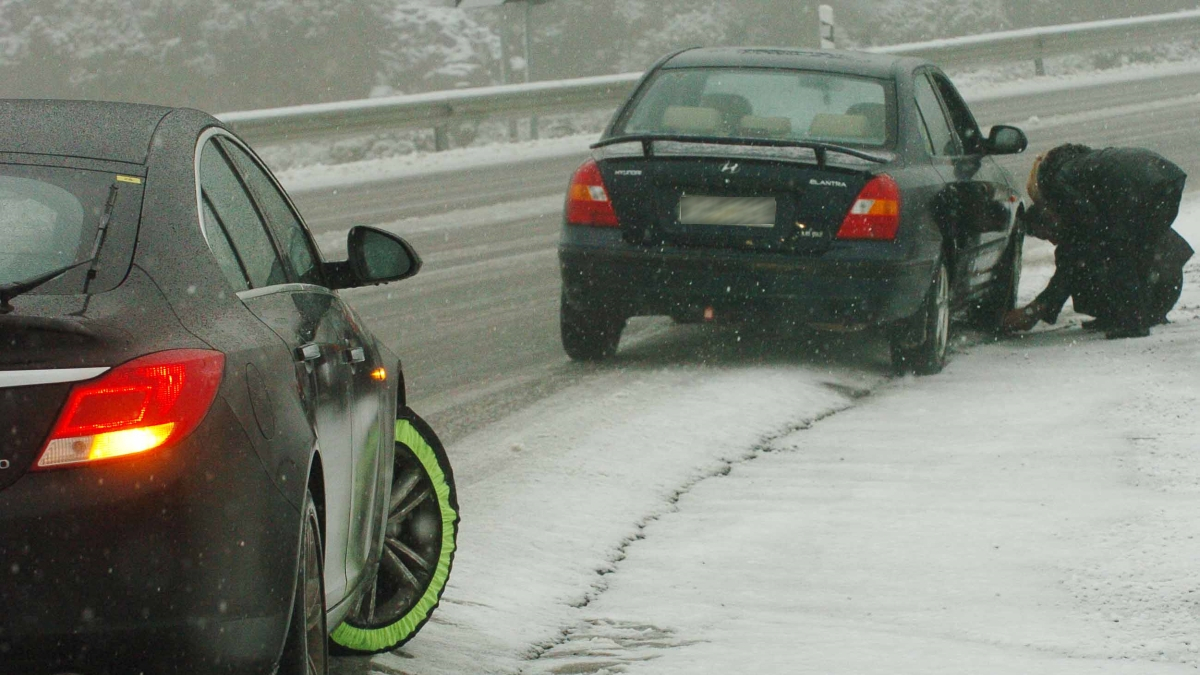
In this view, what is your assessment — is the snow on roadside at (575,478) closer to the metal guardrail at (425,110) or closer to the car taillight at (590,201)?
the car taillight at (590,201)

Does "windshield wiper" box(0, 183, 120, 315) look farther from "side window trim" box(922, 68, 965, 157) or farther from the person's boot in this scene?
the person's boot

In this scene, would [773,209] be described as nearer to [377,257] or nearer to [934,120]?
[934,120]

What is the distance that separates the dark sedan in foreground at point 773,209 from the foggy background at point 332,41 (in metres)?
24.1

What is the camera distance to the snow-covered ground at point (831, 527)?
5.02 meters

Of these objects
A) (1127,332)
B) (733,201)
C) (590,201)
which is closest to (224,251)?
(733,201)

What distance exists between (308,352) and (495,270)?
9.71 m

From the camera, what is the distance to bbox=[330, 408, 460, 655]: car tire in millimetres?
4828

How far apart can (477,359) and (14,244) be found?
648 centimetres

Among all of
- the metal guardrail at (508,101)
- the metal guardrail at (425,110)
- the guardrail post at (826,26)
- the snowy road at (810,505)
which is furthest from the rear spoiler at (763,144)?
the guardrail post at (826,26)

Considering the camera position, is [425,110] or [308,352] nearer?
[308,352]

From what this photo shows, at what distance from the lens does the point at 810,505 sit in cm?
666

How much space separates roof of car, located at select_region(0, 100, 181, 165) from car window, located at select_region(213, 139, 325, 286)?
370mm

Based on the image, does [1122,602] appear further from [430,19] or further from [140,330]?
Answer: [430,19]

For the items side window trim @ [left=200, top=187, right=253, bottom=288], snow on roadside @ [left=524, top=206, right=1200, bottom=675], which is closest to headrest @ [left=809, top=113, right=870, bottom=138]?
snow on roadside @ [left=524, top=206, right=1200, bottom=675]
